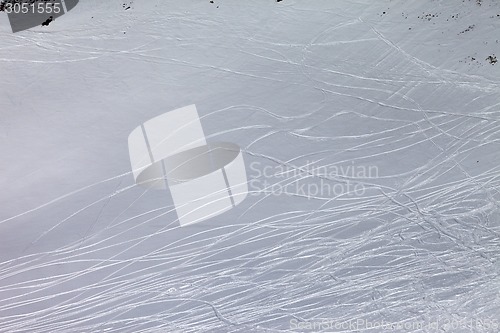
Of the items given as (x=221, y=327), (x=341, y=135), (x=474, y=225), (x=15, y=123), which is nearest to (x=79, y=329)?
(x=221, y=327)

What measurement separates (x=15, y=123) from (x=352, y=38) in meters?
0.99

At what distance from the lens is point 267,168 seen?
1.75 m

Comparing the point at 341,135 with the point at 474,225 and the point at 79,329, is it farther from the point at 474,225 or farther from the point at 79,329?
the point at 79,329

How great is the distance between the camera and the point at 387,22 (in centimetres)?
204

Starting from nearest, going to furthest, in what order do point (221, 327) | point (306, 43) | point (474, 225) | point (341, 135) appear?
1. point (221, 327)
2. point (474, 225)
3. point (341, 135)
4. point (306, 43)

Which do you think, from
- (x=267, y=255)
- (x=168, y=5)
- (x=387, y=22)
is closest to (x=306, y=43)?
(x=387, y=22)

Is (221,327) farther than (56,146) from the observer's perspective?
No

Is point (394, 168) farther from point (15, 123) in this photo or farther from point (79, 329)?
point (15, 123)

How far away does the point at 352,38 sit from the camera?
1997 millimetres

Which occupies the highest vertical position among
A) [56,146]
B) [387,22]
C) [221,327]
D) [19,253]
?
[387,22]

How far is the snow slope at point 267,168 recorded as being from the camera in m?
1.56

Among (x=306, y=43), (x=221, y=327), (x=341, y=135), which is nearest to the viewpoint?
(x=221, y=327)

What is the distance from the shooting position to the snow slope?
1.56 meters

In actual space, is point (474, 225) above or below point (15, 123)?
below
